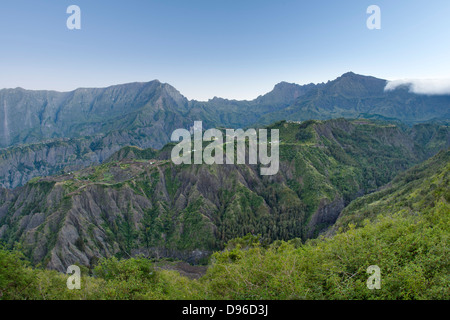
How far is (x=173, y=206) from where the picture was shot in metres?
115

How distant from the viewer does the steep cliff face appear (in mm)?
85625

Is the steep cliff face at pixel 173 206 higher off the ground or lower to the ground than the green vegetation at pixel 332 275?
lower

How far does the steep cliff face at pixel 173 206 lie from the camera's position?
281 ft

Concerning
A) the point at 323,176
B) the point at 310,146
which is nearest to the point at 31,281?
the point at 323,176

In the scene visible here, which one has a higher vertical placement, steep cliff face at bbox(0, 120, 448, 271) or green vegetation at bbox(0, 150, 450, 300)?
green vegetation at bbox(0, 150, 450, 300)

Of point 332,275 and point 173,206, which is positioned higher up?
point 332,275

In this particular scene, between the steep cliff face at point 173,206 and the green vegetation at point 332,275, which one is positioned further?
the steep cliff face at point 173,206

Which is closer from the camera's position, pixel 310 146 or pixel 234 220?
pixel 234 220

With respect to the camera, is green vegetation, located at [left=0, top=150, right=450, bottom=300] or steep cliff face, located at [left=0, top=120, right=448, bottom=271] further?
steep cliff face, located at [left=0, top=120, right=448, bottom=271]

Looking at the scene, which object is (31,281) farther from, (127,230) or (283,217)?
(283,217)

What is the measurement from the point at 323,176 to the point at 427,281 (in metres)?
122

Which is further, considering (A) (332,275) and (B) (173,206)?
(B) (173,206)

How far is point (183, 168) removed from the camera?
127000 mm
